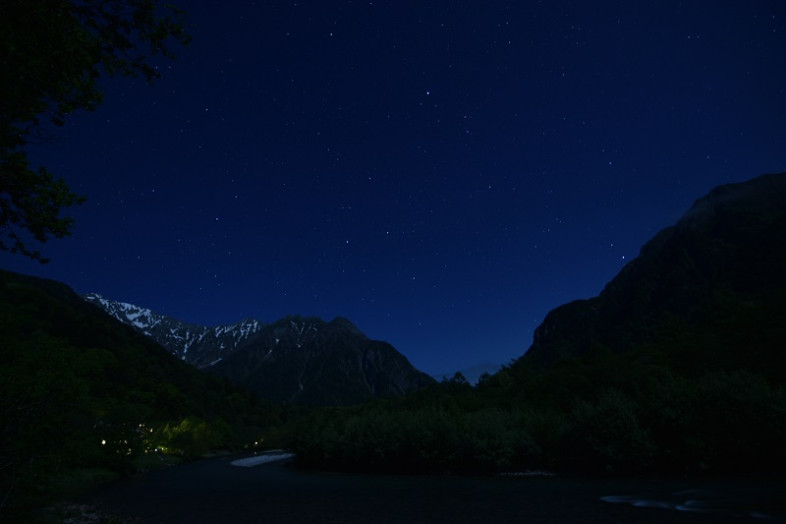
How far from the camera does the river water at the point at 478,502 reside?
19500 millimetres

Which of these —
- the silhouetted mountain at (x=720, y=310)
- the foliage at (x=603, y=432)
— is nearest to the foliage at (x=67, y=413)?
the foliage at (x=603, y=432)

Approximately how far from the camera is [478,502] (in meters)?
25.6

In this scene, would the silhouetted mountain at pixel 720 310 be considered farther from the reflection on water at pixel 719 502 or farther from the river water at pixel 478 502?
the reflection on water at pixel 719 502

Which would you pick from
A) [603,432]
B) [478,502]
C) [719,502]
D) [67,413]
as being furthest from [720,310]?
[67,413]

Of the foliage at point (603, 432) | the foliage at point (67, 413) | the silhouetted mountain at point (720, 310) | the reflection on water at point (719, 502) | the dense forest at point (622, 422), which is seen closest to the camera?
the foliage at point (67, 413)

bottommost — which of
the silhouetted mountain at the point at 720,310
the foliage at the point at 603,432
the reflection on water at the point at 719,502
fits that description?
the reflection on water at the point at 719,502

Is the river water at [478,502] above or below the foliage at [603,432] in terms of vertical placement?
below

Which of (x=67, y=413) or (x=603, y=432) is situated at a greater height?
(x=67, y=413)

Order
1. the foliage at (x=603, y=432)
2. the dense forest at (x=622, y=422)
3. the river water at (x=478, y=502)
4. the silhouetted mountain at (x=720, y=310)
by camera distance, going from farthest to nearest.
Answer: the silhouetted mountain at (x=720, y=310) < the dense forest at (x=622, y=422) < the foliage at (x=603, y=432) < the river water at (x=478, y=502)

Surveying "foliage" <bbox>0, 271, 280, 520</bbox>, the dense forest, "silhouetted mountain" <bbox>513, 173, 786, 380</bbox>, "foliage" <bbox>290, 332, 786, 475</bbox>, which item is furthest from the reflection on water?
"silhouetted mountain" <bbox>513, 173, 786, 380</bbox>

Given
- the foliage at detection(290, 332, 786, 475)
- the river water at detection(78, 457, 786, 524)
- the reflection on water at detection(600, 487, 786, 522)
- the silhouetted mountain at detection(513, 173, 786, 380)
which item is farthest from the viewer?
the silhouetted mountain at detection(513, 173, 786, 380)

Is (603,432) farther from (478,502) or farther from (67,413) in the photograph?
(67,413)

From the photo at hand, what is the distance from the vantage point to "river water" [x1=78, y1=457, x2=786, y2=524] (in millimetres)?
19500

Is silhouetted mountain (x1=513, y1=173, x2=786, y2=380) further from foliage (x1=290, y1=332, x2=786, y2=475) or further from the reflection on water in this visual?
the reflection on water
